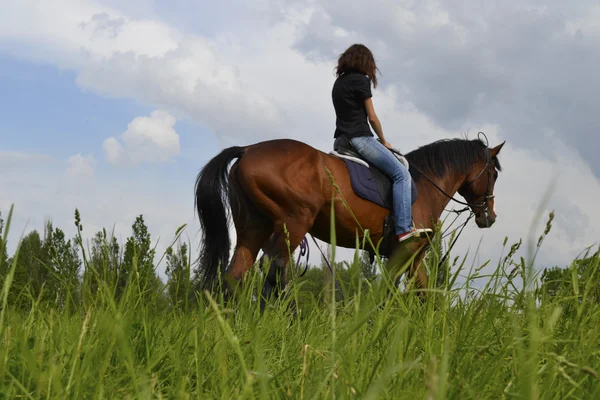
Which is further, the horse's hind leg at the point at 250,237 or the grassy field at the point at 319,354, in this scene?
the horse's hind leg at the point at 250,237

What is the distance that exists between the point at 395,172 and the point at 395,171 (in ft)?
0.04

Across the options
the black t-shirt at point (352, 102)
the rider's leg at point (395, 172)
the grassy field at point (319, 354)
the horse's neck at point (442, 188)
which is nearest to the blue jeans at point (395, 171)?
the rider's leg at point (395, 172)

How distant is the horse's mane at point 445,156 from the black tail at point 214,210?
2.70 meters

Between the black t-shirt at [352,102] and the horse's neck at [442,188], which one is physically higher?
the black t-shirt at [352,102]

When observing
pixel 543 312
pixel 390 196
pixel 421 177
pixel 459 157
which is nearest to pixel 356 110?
pixel 390 196

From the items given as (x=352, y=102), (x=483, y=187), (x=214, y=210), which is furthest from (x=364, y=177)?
(x=483, y=187)

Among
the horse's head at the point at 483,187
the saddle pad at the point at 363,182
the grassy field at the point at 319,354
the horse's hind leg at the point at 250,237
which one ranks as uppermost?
the horse's head at the point at 483,187

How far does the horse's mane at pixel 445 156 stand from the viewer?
8.24 metres

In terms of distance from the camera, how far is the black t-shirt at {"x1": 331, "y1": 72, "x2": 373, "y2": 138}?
697 cm

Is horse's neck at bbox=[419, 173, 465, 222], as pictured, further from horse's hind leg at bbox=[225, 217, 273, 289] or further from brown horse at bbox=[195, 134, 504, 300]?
horse's hind leg at bbox=[225, 217, 273, 289]

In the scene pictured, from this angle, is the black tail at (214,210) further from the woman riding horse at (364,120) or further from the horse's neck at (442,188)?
the horse's neck at (442,188)

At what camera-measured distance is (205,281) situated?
253 inches

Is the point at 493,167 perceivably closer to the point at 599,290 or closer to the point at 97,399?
the point at 599,290

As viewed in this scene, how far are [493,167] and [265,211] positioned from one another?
4.05m
